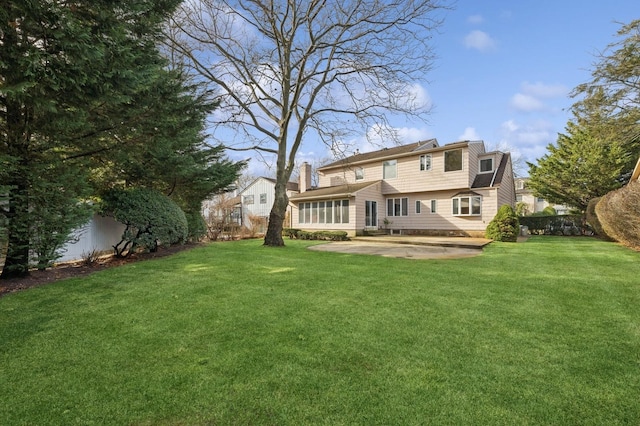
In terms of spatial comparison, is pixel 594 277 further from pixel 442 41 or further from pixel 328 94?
pixel 328 94

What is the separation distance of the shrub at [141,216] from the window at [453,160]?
622 inches

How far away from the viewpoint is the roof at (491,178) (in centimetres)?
1752

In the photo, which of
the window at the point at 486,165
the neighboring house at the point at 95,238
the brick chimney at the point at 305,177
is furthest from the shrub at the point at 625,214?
the brick chimney at the point at 305,177

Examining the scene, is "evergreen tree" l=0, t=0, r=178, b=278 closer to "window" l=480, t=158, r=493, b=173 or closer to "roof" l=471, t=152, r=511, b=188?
"roof" l=471, t=152, r=511, b=188

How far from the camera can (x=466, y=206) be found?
18.2 metres

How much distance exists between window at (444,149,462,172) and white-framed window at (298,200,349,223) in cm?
666

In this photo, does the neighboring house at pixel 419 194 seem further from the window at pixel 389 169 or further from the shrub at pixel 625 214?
the shrub at pixel 625 214

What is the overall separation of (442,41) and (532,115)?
22.8 meters

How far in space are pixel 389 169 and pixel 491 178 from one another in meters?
6.45

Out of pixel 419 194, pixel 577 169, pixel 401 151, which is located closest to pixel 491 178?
pixel 419 194

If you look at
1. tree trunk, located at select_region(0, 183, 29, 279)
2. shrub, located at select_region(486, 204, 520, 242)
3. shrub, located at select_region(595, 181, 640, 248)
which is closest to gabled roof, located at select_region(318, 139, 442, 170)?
shrub, located at select_region(486, 204, 520, 242)

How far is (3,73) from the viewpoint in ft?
14.4

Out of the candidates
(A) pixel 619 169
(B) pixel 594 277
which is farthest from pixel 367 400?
(A) pixel 619 169

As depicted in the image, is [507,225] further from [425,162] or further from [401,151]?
[401,151]
